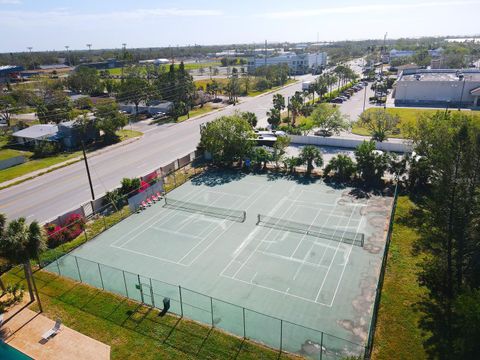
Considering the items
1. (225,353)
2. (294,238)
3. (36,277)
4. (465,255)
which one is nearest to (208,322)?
(225,353)

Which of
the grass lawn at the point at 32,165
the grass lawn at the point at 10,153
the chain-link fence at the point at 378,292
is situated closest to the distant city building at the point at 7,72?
the grass lawn at the point at 10,153

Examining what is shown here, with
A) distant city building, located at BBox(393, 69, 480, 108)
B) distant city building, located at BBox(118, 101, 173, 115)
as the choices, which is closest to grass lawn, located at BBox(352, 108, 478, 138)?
distant city building, located at BBox(393, 69, 480, 108)

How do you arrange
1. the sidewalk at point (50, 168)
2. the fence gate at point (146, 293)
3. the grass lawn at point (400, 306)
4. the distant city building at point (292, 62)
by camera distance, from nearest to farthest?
the grass lawn at point (400, 306)
the fence gate at point (146, 293)
the sidewalk at point (50, 168)
the distant city building at point (292, 62)

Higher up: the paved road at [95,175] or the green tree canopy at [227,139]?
the green tree canopy at [227,139]

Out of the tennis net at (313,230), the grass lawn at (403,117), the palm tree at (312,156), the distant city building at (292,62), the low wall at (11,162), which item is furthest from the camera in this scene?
the distant city building at (292,62)

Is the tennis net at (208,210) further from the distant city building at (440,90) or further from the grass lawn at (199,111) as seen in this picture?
the distant city building at (440,90)

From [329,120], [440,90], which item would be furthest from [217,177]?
[440,90]
